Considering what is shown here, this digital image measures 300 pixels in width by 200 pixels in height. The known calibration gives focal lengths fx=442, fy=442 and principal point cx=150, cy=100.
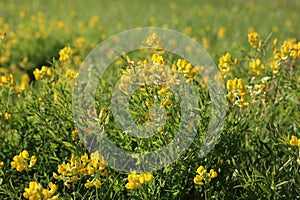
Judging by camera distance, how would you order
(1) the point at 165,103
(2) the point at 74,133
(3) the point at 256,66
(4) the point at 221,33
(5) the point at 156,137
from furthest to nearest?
(4) the point at 221,33 → (3) the point at 256,66 → (2) the point at 74,133 → (5) the point at 156,137 → (1) the point at 165,103

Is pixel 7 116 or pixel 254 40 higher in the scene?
pixel 254 40

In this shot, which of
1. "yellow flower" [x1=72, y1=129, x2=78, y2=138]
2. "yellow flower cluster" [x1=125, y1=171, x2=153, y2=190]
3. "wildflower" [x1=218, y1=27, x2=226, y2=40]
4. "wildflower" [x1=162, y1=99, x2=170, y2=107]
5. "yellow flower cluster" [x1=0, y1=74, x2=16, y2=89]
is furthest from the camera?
"wildflower" [x1=218, y1=27, x2=226, y2=40]

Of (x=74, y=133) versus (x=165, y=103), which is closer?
(x=165, y=103)

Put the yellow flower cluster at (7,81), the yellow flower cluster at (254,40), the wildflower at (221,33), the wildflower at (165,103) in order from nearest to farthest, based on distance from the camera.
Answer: the wildflower at (165,103)
the yellow flower cluster at (7,81)
the yellow flower cluster at (254,40)
the wildflower at (221,33)

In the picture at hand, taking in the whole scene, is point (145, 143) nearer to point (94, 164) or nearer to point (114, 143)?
point (114, 143)

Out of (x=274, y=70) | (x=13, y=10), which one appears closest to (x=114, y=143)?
(x=274, y=70)

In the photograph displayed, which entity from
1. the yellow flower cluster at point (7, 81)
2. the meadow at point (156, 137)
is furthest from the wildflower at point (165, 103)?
the yellow flower cluster at point (7, 81)

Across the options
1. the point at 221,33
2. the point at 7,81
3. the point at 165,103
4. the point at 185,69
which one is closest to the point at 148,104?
the point at 165,103

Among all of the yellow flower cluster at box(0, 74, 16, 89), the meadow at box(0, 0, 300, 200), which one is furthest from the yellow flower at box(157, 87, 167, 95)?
the yellow flower cluster at box(0, 74, 16, 89)

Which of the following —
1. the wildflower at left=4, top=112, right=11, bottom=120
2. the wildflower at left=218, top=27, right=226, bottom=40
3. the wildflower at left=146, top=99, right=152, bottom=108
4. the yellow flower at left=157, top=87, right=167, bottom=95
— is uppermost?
the yellow flower at left=157, top=87, right=167, bottom=95

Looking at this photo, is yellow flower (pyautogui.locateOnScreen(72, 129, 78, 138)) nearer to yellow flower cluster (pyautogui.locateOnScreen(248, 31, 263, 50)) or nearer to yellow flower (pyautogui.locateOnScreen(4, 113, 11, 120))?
yellow flower (pyautogui.locateOnScreen(4, 113, 11, 120))

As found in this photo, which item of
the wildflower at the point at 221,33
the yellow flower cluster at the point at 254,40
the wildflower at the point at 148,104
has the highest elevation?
the yellow flower cluster at the point at 254,40

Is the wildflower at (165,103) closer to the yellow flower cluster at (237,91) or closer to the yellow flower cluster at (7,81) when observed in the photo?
the yellow flower cluster at (237,91)

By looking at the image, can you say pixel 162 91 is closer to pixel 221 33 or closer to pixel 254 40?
pixel 254 40
